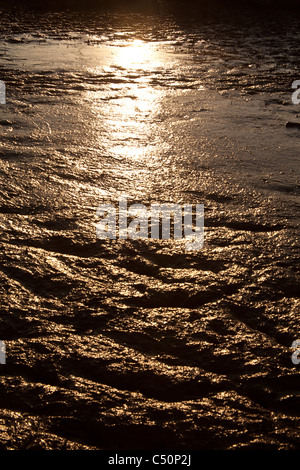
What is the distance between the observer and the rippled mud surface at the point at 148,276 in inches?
81.1

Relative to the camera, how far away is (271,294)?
2.77 metres

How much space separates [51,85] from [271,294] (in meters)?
4.74

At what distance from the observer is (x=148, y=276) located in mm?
2883

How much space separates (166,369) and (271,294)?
0.78m

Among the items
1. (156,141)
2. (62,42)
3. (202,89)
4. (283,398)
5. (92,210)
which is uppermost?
(62,42)

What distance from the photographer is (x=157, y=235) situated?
3.30 meters

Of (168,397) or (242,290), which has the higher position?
(242,290)

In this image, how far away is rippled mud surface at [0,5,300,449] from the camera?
2.06 metres

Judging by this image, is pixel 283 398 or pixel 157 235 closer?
pixel 283 398

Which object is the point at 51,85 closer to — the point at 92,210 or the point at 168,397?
the point at 92,210

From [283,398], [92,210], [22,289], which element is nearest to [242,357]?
[283,398]

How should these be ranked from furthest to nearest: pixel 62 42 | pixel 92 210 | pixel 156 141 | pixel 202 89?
pixel 62 42 → pixel 202 89 → pixel 156 141 → pixel 92 210
